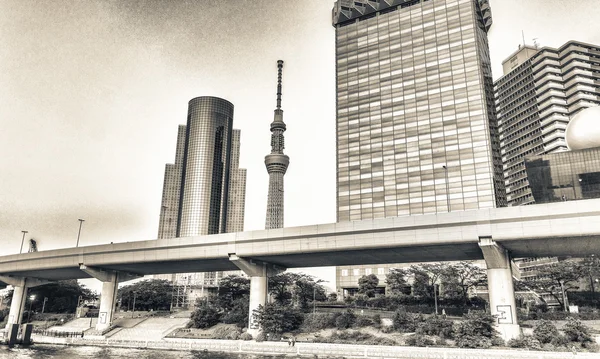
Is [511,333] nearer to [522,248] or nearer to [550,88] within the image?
[522,248]

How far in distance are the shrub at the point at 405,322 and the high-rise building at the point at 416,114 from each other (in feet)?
215

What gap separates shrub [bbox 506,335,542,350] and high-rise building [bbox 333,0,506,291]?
72.4m

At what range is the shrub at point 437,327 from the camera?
146 ft

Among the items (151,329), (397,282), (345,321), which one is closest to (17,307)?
(151,329)

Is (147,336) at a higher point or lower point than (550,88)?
lower

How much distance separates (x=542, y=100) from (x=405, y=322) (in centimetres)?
13053

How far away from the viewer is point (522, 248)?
46438 millimetres

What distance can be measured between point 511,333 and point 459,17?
105 metres

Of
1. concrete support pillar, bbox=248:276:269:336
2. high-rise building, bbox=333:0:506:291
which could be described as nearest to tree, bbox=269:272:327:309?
concrete support pillar, bbox=248:276:269:336

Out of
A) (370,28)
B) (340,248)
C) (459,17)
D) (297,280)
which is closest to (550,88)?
(459,17)

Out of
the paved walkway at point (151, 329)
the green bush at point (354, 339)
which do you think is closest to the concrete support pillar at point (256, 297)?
the green bush at point (354, 339)

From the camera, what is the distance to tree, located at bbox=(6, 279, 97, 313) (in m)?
109

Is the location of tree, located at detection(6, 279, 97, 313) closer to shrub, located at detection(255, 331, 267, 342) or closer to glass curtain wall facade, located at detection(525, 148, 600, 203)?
shrub, located at detection(255, 331, 267, 342)

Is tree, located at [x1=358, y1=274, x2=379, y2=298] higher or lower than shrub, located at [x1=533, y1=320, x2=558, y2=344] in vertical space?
higher
